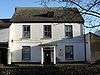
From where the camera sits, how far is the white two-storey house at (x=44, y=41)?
39.3 meters

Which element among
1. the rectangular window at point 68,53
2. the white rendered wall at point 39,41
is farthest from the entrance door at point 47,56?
the rectangular window at point 68,53

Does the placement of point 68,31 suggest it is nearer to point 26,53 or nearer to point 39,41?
point 39,41

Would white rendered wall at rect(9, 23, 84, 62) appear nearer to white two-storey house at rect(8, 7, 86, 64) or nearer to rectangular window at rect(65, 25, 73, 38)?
white two-storey house at rect(8, 7, 86, 64)

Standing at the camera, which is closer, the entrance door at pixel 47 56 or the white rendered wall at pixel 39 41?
the white rendered wall at pixel 39 41

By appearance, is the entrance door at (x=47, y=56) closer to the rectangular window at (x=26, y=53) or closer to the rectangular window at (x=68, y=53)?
the rectangular window at (x=26, y=53)

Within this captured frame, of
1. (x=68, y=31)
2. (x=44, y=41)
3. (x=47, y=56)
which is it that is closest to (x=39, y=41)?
(x=44, y=41)

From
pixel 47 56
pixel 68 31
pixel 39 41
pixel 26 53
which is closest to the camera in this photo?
pixel 26 53

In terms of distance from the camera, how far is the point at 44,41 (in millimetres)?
39688

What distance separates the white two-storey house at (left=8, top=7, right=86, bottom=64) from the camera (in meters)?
39.3

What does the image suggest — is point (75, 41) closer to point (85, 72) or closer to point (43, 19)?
point (43, 19)

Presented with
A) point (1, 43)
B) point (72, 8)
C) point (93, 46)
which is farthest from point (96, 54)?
point (72, 8)

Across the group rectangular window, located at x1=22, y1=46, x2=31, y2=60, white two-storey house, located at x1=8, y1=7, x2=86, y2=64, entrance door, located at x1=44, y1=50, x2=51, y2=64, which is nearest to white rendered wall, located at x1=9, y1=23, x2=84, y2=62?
white two-storey house, located at x1=8, y1=7, x2=86, y2=64

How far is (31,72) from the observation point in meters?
19.5

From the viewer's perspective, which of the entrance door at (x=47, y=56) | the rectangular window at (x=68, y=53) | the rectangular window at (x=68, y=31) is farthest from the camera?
the rectangular window at (x=68, y=31)
